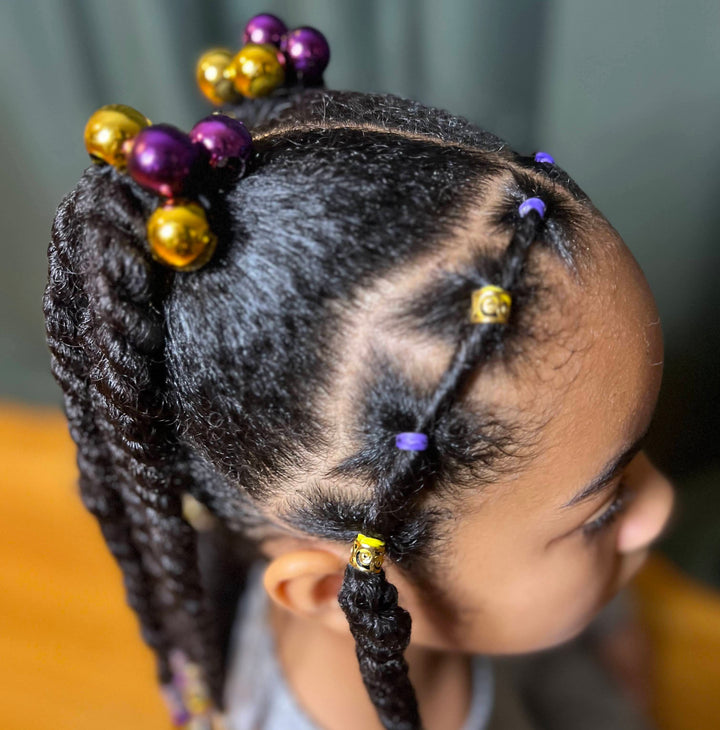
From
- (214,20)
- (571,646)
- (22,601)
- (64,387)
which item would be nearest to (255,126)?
(64,387)

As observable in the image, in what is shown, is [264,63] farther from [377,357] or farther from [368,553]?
[368,553]

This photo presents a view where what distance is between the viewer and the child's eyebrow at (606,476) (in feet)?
1.90

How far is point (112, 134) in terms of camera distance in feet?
1.67

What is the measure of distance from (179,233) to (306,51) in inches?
10.7

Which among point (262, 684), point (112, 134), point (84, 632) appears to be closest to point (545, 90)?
point (112, 134)

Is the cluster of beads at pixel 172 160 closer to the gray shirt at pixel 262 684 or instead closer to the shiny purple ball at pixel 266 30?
the shiny purple ball at pixel 266 30

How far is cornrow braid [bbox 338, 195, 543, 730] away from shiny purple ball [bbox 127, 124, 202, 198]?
0.66ft

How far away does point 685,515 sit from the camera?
122cm

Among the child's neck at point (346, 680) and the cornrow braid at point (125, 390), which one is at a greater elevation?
the cornrow braid at point (125, 390)

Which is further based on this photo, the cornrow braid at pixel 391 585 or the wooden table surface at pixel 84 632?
the wooden table surface at pixel 84 632

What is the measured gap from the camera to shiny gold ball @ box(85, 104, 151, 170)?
1.68ft

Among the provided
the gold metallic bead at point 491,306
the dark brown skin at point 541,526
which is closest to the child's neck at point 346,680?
the dark brown skin at point 541,526

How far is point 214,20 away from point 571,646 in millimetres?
979

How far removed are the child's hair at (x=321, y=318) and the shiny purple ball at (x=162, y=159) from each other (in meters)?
0.03
